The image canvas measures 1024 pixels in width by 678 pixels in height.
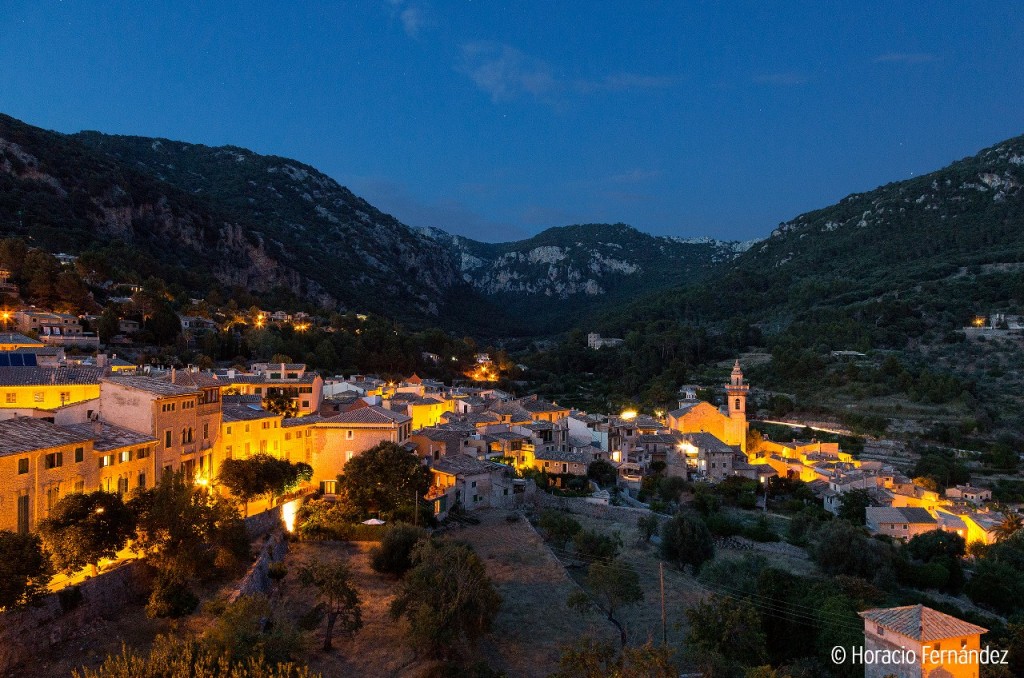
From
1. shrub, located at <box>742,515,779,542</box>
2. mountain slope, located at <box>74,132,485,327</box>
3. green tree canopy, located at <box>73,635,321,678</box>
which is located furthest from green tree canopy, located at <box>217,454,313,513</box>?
mountain slope, located at <box>74,132,485,327</box>

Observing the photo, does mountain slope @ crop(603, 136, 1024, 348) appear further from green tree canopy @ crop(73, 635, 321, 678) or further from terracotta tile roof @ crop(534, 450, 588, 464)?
green tree canopy @ crop(73, 635, 321, 678)

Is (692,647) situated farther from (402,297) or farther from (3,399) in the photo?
(402,297)

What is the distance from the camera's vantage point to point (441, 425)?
35250 millimetres

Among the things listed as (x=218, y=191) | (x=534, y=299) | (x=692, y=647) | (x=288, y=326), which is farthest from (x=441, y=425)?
(x=534, y=299)

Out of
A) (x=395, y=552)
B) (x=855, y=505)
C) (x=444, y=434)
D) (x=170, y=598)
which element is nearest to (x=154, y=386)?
(x=170, y=598)

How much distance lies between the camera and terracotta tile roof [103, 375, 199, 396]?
19.7 m

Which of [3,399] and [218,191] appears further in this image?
[218,191]

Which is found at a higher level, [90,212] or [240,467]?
[90,212]

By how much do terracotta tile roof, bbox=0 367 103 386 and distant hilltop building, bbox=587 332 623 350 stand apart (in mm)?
73721

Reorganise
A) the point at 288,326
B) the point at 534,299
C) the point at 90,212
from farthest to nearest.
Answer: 1. the point at 534,299
2. the point at 90,212
3. the point at 288,326

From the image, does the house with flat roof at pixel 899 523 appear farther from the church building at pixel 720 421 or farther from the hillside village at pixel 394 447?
the church building at pixel 720 421

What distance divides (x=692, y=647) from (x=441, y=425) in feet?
68.9

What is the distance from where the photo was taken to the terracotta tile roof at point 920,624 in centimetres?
1371

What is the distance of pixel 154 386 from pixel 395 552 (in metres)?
9.38
